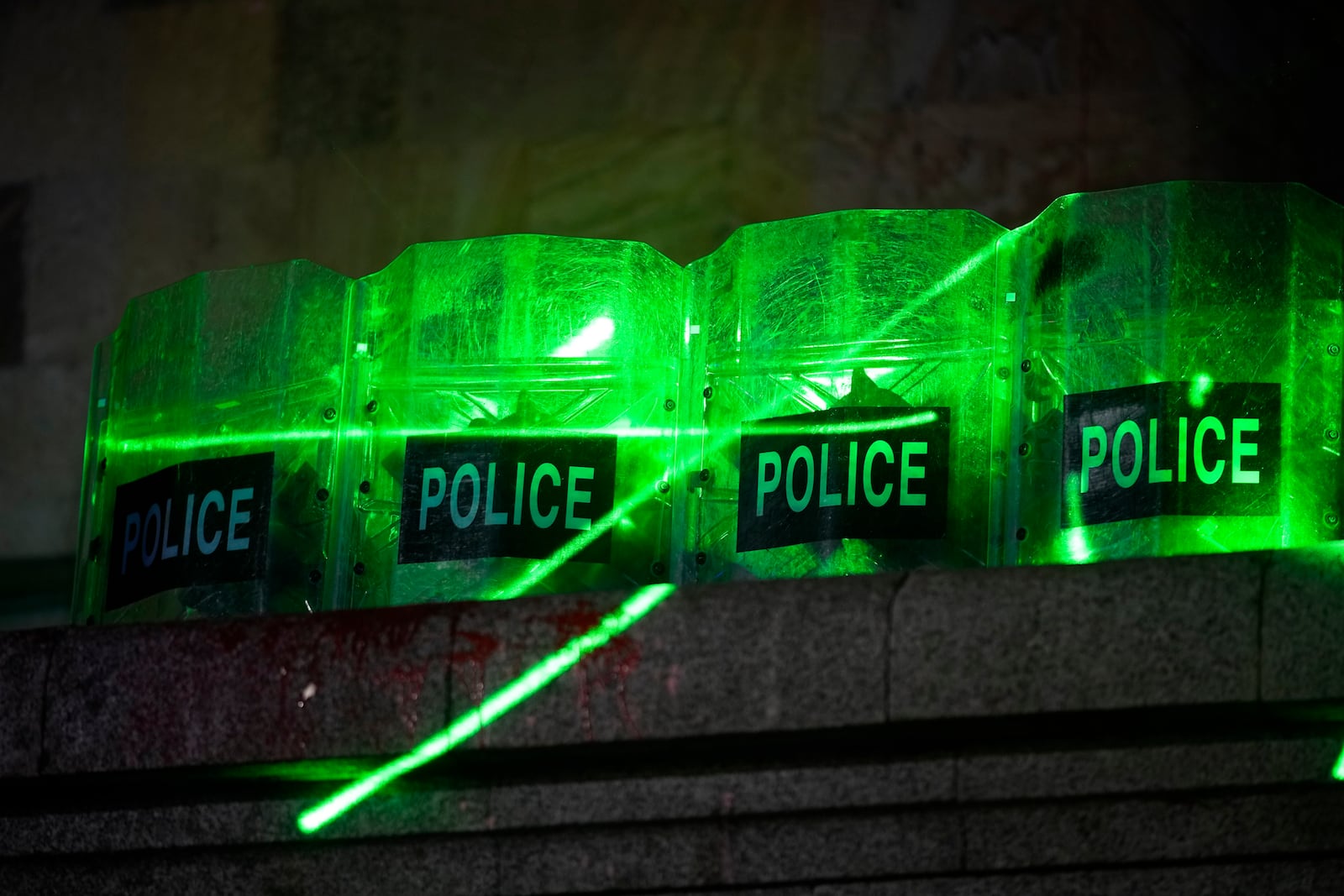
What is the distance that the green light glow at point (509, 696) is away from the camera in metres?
7.59

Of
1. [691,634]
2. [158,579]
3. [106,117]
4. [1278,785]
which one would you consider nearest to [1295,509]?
[1278,785]

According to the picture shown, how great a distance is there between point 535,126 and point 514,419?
221 cm

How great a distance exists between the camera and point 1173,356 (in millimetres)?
8336

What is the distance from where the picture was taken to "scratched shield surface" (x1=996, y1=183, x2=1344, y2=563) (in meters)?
8.03

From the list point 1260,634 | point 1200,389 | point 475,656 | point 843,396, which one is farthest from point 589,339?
point 1260,634

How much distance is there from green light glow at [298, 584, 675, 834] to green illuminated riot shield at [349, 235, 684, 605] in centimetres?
117

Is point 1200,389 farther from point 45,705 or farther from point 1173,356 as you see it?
point 45,705

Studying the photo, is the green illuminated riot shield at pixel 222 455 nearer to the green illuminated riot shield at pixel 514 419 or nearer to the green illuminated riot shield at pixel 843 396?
the green illuminated riot shield at pixel 514 419

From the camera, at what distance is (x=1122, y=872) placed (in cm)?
693

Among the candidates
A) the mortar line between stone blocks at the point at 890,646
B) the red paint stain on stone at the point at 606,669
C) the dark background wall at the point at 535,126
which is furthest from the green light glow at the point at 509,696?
the dark background wall at the point at 535,126

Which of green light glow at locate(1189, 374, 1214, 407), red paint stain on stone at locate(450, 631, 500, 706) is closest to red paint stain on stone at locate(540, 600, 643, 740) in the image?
red paint stain on stone at locate(450, 631, 500, 706)

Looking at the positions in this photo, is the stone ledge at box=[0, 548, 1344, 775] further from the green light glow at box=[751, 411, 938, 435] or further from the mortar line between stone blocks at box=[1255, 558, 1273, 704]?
the green light glow at box=[751, 411, 938, 435]

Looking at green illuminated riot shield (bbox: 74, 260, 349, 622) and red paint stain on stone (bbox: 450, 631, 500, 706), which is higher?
green illuminated riot shield (bbox: 74, 260, 349, 622)

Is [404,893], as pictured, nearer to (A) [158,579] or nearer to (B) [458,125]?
(A) [158,579]
